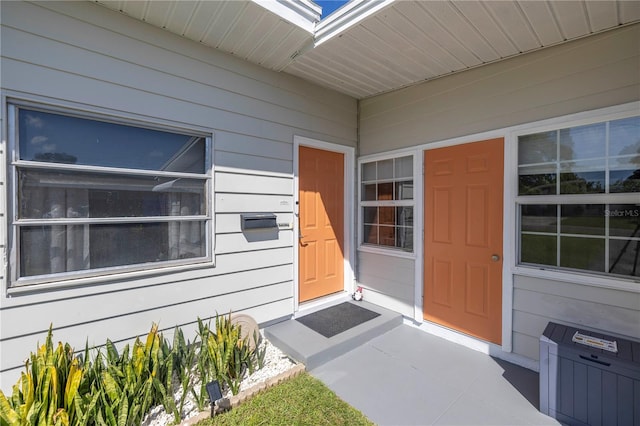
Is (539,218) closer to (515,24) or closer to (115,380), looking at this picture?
(515,24)

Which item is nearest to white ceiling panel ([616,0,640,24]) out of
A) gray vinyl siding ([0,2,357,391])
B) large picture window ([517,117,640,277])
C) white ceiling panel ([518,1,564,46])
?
white ceiling panel ([518,1,564,46])

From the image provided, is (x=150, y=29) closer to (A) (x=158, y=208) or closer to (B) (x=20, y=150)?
(B) (x=20, y=150)

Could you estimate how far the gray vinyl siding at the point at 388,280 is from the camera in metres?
3.41

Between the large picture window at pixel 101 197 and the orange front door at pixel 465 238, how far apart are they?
2411 millimetres

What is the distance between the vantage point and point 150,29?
→ 7.64 feet

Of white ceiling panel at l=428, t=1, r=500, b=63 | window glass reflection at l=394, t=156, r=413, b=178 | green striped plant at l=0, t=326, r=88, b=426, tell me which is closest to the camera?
green striped plant at l=0, t=326, r=88, b=426

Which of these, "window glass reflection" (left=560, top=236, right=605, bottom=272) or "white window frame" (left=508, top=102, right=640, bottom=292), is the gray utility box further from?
"window glass reflection" (left=560, top=236, right=605, bottom=272)

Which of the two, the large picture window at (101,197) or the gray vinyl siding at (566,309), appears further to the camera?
the gray vinyl siding at (566,309)

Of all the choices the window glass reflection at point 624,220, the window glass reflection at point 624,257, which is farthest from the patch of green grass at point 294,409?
the window glass reflection at point 624,220

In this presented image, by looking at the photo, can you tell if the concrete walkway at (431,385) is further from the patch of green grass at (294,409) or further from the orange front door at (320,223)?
the orange front door at (320,223)

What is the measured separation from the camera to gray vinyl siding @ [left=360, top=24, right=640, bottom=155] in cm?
215

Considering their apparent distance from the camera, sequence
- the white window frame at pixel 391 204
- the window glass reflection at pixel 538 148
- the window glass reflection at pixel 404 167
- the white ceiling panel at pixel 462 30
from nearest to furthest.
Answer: the white ceiling panel at pixel 462 30 → the window glass reflection at pixel 538 148 → the white window frame at pixel 391 204 → the window glass reflection at pixel 404 167

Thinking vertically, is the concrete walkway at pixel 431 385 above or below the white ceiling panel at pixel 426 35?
below

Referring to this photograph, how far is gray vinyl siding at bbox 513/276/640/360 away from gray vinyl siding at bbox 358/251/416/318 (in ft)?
3.51
